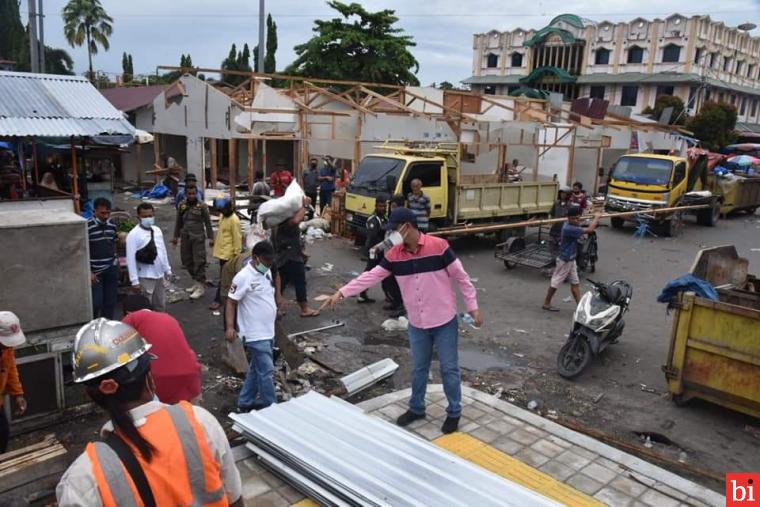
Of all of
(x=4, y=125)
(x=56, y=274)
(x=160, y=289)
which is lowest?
(x=160, y=289)

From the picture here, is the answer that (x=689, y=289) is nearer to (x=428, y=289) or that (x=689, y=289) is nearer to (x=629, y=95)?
(x=428, y=289)

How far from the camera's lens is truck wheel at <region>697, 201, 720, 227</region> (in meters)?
17.4

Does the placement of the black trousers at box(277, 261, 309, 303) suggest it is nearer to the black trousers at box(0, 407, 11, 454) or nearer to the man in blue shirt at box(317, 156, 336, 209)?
the black trousers at box(0, 407, 11, 454)

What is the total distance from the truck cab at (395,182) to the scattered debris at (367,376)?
5613 millimetres

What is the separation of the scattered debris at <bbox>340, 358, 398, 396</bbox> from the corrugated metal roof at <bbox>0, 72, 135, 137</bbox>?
3748mm

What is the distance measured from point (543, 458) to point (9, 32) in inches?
2026

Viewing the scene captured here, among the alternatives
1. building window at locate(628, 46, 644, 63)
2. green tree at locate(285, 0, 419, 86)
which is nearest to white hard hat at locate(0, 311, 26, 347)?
green tree at locate(285, 0, 419, 86)

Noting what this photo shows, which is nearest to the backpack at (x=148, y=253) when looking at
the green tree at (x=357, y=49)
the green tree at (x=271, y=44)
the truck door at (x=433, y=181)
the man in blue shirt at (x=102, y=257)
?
the man in blue shirt at (x=102, y=257)

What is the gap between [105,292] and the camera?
21.9ft

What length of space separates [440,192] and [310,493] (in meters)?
8.72

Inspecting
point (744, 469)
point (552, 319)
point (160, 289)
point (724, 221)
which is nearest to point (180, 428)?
point (744, 469)

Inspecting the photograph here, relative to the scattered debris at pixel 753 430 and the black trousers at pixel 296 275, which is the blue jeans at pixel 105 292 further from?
the scattered debris at pixel 753 430

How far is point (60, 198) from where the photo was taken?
6.38m

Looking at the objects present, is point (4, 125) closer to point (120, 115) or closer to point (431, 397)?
point (120, 115)
